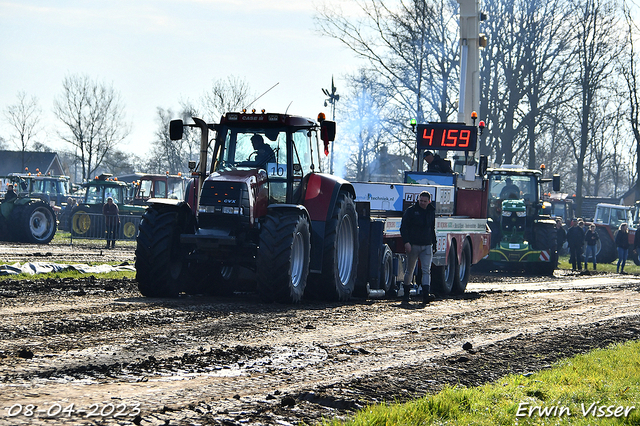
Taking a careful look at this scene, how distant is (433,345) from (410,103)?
105 feet

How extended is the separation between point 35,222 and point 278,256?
19.5 metres

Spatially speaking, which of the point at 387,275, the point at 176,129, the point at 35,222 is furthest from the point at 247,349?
the point at 35,222

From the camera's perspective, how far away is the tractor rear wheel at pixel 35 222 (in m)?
27.0

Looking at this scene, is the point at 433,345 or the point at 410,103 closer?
the point at 433,345

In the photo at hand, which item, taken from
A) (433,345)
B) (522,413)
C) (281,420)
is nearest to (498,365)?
(433,345)

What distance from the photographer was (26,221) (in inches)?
1063

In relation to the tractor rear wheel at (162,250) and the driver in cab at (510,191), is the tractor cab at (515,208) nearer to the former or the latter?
the driver in cab at (510,191)

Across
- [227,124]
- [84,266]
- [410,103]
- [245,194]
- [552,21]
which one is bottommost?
[84,266]

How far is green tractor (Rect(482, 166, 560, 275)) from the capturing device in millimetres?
24234

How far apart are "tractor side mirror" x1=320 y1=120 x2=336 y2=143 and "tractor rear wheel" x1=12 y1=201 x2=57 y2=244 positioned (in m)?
17.7

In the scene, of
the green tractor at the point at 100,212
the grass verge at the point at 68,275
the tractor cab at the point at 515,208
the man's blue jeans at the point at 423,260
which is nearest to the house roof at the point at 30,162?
the green tractor at the point at 100,212

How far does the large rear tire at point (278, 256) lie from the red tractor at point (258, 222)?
1 centimetres

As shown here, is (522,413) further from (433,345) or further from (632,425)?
(433,345)

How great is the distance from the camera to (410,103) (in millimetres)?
39344
